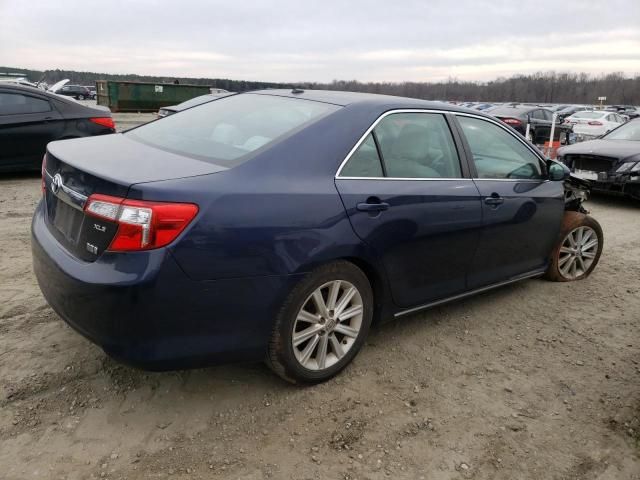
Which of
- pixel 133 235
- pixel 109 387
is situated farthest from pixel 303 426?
pixel 133 235

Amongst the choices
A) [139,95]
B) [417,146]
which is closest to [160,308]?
[417,146]

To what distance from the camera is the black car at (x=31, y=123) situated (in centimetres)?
779

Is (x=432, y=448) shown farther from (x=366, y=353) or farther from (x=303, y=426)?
(x=366, y=353)

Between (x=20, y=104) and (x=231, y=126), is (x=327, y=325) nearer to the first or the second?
(x=231, y=126)

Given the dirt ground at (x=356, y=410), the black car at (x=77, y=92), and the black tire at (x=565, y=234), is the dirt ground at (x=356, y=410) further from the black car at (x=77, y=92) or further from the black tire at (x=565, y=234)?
the black car at (x=77, y=92)

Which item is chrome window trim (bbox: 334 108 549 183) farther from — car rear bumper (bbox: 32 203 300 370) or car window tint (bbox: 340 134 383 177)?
car rear bumper (bbox: 32 203 300 370)

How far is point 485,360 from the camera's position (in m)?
3.41

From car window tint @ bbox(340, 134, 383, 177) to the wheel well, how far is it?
1.57 ft

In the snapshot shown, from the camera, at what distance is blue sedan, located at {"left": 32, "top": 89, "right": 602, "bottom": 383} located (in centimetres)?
232

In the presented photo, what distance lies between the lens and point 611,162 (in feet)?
→ 27.3

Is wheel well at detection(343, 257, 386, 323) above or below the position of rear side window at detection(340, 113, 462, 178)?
below

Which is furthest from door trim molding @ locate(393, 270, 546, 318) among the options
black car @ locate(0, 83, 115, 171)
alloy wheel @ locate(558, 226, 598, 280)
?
black car @ locate(0, 83, 115, 171)

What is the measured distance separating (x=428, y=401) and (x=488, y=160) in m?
1.81

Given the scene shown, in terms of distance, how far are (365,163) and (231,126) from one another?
83 cm
